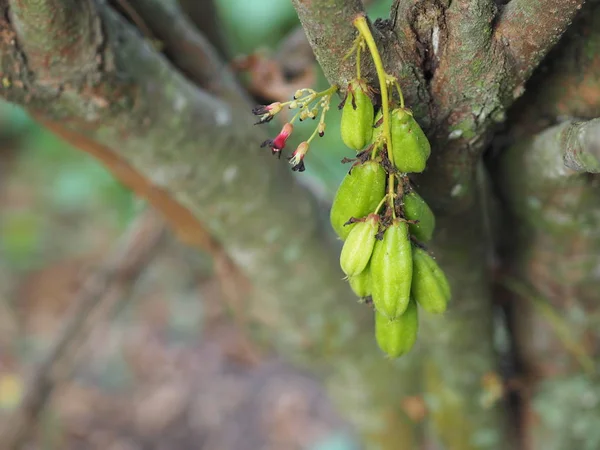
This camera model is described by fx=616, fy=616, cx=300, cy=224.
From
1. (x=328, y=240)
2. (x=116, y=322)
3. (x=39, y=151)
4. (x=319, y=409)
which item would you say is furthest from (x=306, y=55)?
(x=39, y=151)

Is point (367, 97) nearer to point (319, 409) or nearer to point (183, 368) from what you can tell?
point (319, 409)

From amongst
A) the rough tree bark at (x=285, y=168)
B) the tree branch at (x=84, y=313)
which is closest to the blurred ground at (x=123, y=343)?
the tree branch at (x=84, y=313)

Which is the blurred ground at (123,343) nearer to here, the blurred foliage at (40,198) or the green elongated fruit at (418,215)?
the blurred foliage at (40,198)

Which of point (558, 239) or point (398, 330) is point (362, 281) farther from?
point (558, 239)

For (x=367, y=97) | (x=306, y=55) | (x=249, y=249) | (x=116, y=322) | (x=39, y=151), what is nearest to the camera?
(x=367, y=97)

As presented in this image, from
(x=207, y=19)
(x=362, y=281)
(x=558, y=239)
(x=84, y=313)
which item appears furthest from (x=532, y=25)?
(x=84, y=313)
